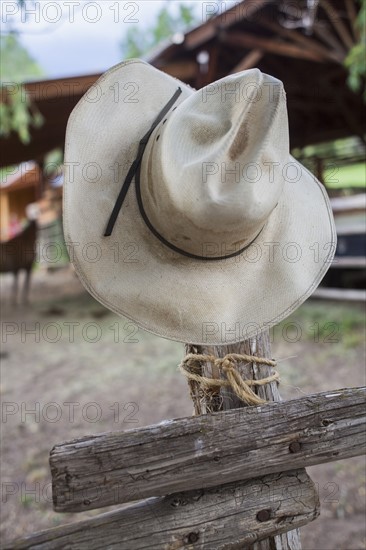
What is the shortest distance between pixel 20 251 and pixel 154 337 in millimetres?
3090

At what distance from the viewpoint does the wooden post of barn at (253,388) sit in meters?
1.31

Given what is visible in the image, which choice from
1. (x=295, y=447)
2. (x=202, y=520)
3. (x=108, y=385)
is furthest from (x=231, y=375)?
(x=108, y=385)

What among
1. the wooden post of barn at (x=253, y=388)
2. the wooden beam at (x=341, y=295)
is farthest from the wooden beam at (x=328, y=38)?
the wooden post of barn at (x=253, y=388)

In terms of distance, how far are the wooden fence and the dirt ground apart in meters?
0.61

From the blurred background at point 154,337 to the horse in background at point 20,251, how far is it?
0.02 m

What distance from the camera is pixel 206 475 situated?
119 cm

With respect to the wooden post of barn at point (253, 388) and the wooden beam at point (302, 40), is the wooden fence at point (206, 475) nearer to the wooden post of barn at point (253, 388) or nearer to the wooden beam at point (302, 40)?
the wooden post of barn at point (253, 388)

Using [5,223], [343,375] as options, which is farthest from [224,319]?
[5,223]

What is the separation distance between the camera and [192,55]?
6.25 meters

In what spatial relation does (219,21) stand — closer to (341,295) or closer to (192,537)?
(341,295)

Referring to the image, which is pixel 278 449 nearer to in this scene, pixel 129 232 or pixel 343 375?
pixel 129 232

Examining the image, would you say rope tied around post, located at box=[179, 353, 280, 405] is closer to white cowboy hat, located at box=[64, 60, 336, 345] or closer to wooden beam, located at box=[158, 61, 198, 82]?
white cowboy hat, located at box=[64, 60, 336, 345]

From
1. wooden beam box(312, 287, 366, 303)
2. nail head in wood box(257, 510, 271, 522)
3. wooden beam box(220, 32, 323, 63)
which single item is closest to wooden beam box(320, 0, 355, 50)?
wooden beam box(220, 32, 323, 63)

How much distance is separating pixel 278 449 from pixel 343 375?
3.29 metres
